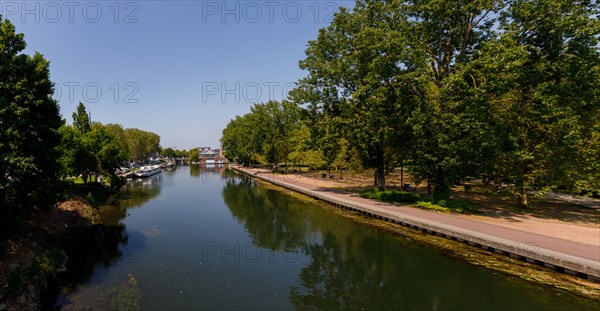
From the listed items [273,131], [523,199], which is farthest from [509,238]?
[273,131]

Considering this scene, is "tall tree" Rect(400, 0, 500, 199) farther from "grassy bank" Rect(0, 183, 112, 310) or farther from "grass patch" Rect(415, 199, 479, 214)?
"grassy bank" Rect(0, 183, 112, 310)

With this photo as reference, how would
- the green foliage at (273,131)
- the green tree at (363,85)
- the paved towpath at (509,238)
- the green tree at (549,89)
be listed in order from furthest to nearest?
the green foliage at (273,131) < the green tree at (363,85) < the green tree at (549,89) < the paved towpath at (509,238)

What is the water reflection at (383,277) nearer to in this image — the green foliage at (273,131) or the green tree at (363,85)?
the green tree at (363,85)

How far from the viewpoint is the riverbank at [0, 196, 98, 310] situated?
33.7ft

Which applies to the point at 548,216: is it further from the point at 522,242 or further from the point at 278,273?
the point at 278,273

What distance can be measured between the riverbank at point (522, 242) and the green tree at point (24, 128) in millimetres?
21547

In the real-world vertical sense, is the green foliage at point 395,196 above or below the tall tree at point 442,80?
below

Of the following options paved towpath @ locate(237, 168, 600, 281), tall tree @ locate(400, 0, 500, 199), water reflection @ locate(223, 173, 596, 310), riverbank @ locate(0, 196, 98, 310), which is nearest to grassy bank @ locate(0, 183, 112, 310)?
riverbank @ locate(0, 196, 98, 310)

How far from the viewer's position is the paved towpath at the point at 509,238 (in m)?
12.7

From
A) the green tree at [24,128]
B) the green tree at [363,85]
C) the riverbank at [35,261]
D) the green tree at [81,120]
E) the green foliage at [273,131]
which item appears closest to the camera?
the riverbank at [35,261]

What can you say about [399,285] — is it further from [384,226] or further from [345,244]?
[384,226]

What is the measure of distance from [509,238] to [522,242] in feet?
2.66

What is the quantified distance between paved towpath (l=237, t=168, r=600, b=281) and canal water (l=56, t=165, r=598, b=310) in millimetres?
1865

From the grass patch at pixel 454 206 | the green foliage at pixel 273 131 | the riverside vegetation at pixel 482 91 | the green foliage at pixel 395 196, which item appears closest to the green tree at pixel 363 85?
the riverside vegetation at pixel 482 91
